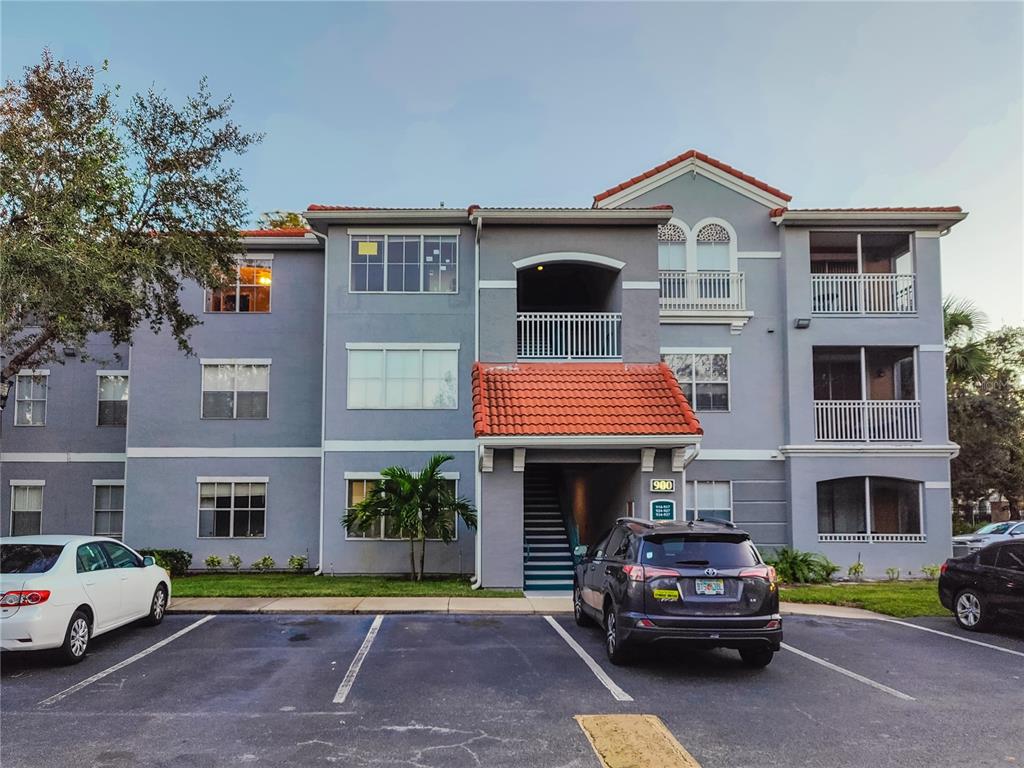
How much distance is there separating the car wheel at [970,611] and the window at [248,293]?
16.5m

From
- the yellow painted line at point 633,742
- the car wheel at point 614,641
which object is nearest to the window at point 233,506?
the car wheel at point 614,641

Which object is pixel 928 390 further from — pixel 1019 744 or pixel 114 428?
pixel 114 428

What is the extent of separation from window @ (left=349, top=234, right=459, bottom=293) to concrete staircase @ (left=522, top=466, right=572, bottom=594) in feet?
19.3

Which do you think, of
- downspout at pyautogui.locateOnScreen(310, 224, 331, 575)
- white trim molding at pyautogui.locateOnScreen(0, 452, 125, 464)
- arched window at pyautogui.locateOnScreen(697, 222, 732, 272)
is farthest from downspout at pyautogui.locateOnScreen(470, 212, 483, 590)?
white trim molding at pyautogui.locateOnScreen(0, 452, 125, 464)

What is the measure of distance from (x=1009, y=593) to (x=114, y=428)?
2050 centimetres

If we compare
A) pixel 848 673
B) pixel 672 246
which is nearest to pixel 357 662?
pixel 848 673

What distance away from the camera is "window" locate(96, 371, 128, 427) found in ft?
65.9

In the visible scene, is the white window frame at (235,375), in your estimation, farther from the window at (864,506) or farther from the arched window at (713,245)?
the window at (864,506)

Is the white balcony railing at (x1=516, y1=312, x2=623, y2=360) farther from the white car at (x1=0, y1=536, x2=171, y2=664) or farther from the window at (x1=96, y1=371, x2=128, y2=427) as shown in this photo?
the window at (x1=96, y1=371, x2=128, y2=427)

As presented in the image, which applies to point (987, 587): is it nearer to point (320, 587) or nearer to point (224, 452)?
point (320, 587)

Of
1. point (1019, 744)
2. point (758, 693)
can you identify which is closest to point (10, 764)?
point (758, 693)

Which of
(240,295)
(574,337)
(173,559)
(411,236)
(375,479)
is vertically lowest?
(173,559)

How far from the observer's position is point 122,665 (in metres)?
8.59

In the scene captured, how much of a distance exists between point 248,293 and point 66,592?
39.3 ft
